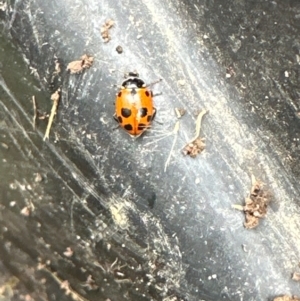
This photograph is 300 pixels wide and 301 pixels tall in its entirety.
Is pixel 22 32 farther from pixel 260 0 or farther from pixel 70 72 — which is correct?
pixel 260 0

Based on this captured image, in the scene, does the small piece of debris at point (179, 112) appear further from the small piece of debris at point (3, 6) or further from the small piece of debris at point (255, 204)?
the small piece of debris at point (3, 6)

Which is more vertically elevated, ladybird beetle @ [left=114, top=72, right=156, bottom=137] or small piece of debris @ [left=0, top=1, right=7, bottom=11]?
small piece of debris @ [left=0, top=1, right=7, bottom=11]

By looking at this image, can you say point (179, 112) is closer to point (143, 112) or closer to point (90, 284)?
point (143, 112)

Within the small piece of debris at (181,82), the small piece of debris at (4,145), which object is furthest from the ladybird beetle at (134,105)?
the small piece of debris at (4,145)

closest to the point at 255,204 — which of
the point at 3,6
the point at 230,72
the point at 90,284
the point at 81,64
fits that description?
the point at 230,72

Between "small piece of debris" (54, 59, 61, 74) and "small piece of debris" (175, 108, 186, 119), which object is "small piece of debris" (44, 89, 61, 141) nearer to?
"small piece of debris" (54, 59, 61, 74)

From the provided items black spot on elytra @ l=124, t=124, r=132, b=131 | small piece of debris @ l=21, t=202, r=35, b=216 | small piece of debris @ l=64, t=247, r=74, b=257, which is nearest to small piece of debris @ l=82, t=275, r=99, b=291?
small piece of debris @ l=64, t=247, r=74, b=257
